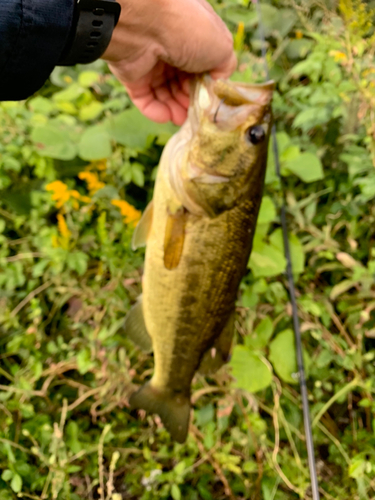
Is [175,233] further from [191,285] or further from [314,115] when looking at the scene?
[314,115]

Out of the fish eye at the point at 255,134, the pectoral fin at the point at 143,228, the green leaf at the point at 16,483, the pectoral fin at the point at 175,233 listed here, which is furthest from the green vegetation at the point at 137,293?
the fish eye at the point at 255,134

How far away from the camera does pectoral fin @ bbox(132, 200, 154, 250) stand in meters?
1.37

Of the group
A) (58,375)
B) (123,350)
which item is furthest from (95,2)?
(58,375)

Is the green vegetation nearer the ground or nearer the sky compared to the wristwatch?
nearer the ground

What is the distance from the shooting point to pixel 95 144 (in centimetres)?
166

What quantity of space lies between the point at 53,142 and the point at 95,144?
0.67 feet

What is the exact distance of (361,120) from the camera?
1648 mm

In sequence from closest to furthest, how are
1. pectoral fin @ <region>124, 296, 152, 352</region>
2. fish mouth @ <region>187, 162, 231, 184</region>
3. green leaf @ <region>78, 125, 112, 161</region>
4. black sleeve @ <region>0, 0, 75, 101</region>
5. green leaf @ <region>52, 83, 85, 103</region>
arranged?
black sleeve @ <region>0, 0, 75, 101</region>, fish mouth @ <region>187, 162, 231, 184</region>, pectoral fin @ <region>124, 296, 152, 352</region>, green leaf @ <region>78, 125, 112, 161</region>, green leaf @ <region>52, 83, 85, 103</region>

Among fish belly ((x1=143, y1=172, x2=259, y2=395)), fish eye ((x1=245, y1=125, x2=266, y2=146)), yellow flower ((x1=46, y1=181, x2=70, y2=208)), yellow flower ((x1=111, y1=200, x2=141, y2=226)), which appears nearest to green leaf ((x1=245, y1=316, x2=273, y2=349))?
fish belly ((x1=143, y1=172, x2=259, y2=395))

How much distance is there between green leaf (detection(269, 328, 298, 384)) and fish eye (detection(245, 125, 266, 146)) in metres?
1.05

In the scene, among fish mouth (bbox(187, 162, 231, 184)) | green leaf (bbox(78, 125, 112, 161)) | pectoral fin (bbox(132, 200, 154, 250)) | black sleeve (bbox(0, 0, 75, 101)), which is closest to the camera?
black sleeve (bbox(0, 0, 75, 101))

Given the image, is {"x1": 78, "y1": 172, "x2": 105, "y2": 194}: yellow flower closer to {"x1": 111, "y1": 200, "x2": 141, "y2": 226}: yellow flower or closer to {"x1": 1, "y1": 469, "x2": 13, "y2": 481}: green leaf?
{"x1": 111, "y1": 200, "x2": 141, "y2": 226}: yellow flower

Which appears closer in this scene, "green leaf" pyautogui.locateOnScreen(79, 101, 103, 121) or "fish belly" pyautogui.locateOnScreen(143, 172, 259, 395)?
"fish belly" pyautogui.locateOnScreen(143, 172, 259, 395)

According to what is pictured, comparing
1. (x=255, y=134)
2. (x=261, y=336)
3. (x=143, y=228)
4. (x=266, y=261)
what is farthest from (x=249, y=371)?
(x=255, y=134)
